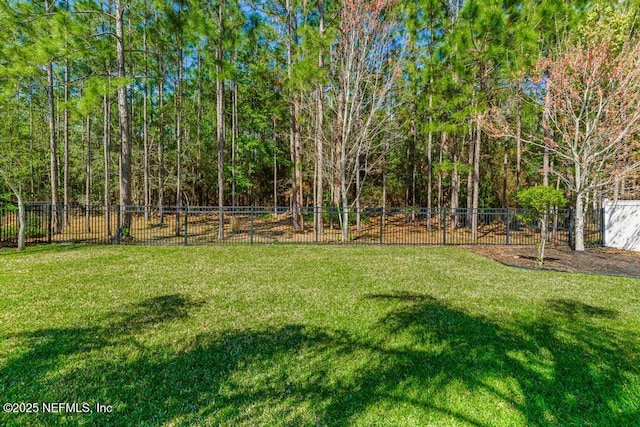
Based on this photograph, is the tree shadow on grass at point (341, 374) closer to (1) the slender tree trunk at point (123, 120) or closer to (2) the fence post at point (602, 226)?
(1) the slender tree trunk at point (123, 120)

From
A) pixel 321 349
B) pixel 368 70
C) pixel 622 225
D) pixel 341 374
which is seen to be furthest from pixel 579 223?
pixel 341 374

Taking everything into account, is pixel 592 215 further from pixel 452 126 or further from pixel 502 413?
pixel 502 413

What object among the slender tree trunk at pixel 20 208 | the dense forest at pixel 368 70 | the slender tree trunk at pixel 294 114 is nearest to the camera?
the slender tree trunk at pixel 20 208

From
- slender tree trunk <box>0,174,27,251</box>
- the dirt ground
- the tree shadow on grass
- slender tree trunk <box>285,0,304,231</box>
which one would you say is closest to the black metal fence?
slender tree trunk <box>285,0,304,231</box>

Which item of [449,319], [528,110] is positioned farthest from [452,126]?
[449,319]

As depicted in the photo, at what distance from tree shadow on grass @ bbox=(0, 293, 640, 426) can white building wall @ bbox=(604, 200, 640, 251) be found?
10.3 meters

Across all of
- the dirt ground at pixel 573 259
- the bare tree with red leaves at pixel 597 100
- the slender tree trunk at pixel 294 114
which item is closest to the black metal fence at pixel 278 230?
the slender tree trunk at pixel 294 114

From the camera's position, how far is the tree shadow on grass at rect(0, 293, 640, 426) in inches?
93.8

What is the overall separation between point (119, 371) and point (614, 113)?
15.1m

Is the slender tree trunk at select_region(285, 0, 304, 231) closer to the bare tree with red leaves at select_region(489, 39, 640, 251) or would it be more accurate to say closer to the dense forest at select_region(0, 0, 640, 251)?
the dense forest at select_region(0, 0, 640, 251)

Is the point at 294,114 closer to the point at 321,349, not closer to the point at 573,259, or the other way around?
the point at 573,259

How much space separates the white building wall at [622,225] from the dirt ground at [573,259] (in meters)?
0.76

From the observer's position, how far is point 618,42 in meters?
11.6

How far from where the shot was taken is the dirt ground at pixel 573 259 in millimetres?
7887
